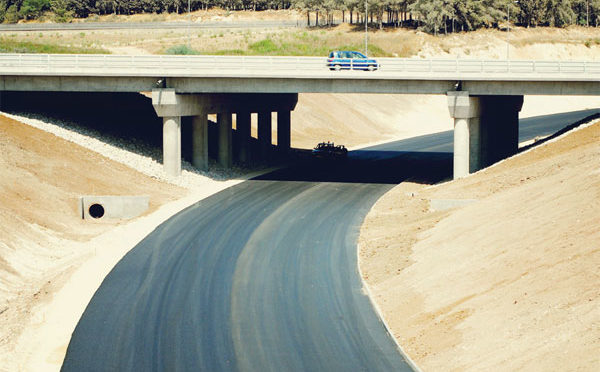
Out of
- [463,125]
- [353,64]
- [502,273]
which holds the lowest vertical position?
[502,273]

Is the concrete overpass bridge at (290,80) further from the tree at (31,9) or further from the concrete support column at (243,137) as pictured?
the tree at (31,9)

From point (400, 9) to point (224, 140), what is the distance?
89078mm

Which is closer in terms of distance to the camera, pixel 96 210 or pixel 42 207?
pixel 42 207

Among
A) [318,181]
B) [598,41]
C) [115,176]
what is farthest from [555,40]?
[115,176]

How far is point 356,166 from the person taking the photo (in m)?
73.1

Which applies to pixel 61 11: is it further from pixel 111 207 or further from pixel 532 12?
pixel 111 207

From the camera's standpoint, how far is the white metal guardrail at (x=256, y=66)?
5662cm

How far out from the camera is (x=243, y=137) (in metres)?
74.4

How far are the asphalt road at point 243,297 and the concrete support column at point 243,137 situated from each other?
671 inches

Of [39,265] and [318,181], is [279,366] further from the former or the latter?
[318,181]

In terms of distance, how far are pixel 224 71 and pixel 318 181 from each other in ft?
36.3

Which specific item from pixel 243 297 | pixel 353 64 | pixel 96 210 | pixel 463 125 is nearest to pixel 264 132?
pixel 353 64

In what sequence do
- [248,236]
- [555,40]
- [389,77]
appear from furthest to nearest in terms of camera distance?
[555,40] → [389,77] → [248,236]

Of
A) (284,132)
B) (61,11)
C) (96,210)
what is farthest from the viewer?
(61,11)
